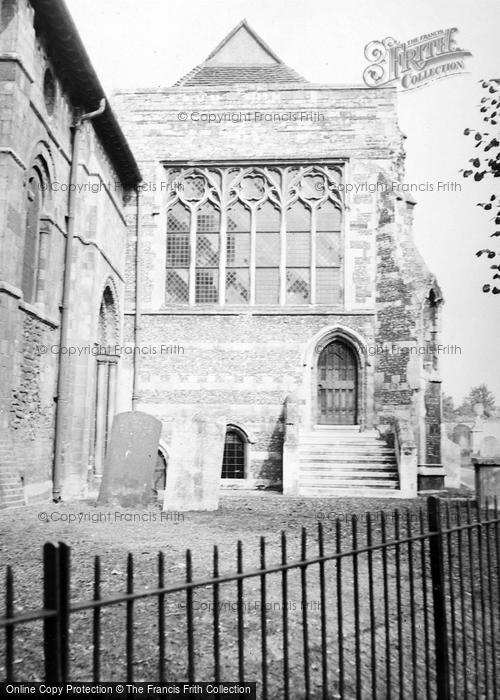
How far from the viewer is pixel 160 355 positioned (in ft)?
54.4

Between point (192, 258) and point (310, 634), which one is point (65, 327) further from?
point (310, 634)

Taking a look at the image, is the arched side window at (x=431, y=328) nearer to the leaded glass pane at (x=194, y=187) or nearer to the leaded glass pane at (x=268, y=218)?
the leaded glass pane at (x=268, y=218)

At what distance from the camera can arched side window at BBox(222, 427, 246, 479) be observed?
16.3 meters

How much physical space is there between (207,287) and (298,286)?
8.05ft

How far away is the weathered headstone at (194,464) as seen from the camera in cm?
1014

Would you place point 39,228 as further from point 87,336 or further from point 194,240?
point 194,240

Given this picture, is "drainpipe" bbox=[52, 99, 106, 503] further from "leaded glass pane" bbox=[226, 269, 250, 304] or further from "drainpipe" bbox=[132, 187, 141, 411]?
"leaded glass pane" bbox=[226, 269, 250, 304]

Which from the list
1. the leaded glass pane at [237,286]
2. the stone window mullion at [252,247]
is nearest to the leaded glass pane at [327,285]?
the stone window mullion at [252,247]

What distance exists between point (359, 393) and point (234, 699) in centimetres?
1336

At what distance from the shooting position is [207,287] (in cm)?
1722

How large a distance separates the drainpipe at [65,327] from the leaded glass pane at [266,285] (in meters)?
5.85

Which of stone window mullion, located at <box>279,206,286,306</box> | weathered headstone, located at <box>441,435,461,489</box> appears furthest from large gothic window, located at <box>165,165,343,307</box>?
weathered headstone, located at <box>441,435,461,489</box>

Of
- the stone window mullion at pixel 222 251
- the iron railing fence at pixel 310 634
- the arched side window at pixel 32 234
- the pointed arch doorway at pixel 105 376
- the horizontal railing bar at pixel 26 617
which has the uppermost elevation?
the stone window mullion at pixel 222 251

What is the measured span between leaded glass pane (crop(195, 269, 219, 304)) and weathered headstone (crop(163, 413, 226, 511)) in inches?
270
